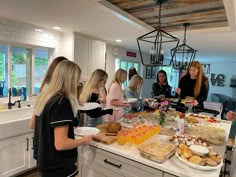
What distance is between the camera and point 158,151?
127cm

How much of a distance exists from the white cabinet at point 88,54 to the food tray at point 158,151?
2793 mm

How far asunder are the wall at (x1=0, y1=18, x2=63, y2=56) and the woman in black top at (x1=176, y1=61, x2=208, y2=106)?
2.54m

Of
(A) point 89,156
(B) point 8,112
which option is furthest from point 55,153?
(B) point 8,112

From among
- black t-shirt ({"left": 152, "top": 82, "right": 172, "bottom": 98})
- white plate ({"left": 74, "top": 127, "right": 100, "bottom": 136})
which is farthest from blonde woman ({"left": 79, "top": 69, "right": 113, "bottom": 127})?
black t-shirt ({"left": 152, "top": 82, "right": 172, "bottom": 98})

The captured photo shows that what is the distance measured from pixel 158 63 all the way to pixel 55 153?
931 mm

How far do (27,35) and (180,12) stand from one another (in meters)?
2.58

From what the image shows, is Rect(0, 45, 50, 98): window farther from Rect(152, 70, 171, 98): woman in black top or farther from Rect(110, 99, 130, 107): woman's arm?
Rect(152, 70, 171, 98): woman in black top

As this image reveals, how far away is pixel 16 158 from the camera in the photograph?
229 cm

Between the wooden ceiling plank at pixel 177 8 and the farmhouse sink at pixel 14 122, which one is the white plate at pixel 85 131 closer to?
the farmhouse sink at pixel 14 122

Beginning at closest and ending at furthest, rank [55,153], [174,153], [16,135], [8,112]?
[55,153] → [174,153] → [16,135] → [8,112]

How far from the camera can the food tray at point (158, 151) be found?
1.20m

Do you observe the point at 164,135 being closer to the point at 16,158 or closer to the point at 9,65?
the point at 16,158

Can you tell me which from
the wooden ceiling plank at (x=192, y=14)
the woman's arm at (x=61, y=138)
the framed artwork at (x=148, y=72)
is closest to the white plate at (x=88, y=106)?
the woman's arm at (x=61, y=138)

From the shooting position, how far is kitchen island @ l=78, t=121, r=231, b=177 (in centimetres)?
113
